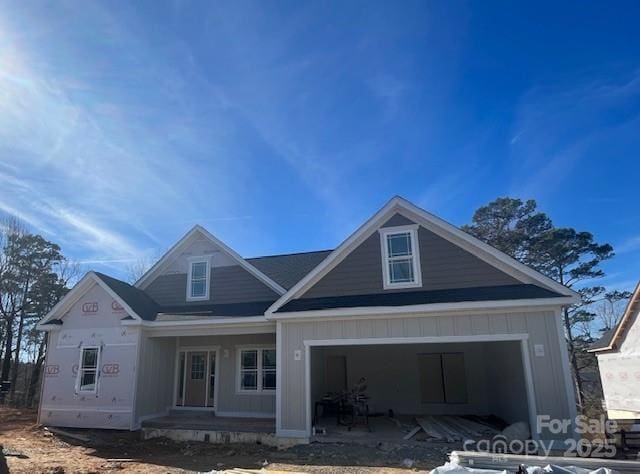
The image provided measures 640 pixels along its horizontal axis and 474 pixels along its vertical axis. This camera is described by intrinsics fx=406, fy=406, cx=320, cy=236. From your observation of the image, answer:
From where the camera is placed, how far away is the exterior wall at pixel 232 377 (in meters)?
13.5

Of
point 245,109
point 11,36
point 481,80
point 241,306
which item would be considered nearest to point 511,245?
point 481,80

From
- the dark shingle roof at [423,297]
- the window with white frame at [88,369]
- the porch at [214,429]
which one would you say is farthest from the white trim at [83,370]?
the dark shingle roof at [423,297]

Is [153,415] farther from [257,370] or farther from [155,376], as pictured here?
[257,370]

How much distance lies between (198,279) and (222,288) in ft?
3.61

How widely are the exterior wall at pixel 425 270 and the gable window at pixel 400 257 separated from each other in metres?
0.14

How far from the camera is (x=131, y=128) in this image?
11.0 m

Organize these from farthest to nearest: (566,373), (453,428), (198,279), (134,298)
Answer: (198,279) → (134,298) → (453,428) → (566,373)

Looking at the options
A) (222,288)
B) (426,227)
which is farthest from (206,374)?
(426,227)

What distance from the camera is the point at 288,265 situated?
1683cm

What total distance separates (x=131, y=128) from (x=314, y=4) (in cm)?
577

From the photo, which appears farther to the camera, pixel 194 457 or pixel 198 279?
pixel 198 279

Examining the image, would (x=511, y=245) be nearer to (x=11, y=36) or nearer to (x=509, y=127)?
(x=509, y=127)

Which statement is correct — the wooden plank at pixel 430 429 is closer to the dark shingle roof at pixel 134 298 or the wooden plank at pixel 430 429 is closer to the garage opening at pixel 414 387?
the garage opening at pixel 414 387

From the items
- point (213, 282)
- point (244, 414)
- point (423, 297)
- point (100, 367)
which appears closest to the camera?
point (423, 297)
